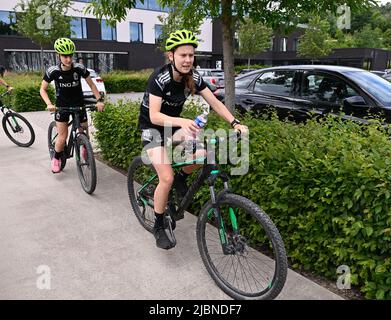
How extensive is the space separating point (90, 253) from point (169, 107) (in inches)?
63.7

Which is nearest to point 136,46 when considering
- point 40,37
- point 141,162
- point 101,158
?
point 40,37

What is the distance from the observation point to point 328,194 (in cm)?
278

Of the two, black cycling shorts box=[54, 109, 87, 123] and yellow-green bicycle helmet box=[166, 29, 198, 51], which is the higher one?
yellow-green bicycle helmet box=[166, 29, 198, 51]

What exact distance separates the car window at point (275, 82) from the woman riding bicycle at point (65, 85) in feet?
9.94

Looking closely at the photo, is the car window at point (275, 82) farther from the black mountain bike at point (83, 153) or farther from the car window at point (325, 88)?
the black mountain bike at point (83, 153)

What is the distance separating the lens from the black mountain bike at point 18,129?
7.58 meters

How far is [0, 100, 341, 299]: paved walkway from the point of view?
9.80 feet

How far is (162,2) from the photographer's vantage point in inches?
194

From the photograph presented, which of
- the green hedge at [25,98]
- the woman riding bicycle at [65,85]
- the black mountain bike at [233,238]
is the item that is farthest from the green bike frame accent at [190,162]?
the green hedge at [25,98]

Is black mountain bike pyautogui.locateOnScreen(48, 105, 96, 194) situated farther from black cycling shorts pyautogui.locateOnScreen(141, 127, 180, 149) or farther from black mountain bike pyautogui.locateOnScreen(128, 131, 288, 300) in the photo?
black cycling shorts pyautogui.locateOnScreen(141, 127, 180, 149)

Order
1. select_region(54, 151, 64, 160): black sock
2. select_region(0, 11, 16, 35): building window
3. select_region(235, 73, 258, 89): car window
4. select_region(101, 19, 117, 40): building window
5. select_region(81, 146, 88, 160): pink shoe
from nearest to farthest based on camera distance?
1. select_region(81, 146, 88, 160): pink shoe
2. select_region(54, 151, 64, 160): black sock
3. select_region(235, 73, 258, 89): car window
4. select_region(0, 11, 16, 35): building window
5. select_region(101, 19, 117, 40): building window

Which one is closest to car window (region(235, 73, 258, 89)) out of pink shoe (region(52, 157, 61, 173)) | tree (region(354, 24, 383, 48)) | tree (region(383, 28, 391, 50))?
pink shoe (region(52, 157, 61, 173))

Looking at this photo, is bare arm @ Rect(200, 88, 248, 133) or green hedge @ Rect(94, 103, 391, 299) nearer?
green hedge @ Rect(94, 103, 391, 299)
